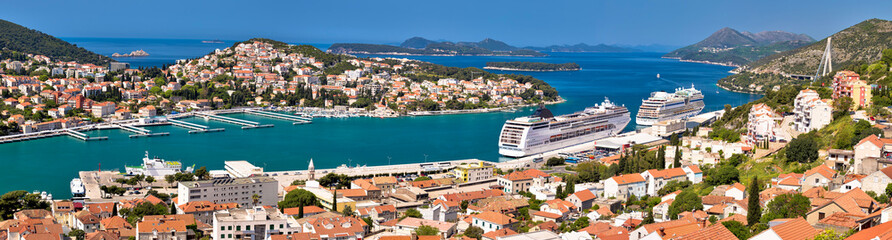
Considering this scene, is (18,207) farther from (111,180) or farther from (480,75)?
(480,75)

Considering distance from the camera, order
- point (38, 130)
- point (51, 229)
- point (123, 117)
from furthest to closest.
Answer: point (123, 117)
point (38, 130)
point (51, 229)

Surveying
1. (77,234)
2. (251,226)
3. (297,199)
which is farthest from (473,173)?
(77,234)

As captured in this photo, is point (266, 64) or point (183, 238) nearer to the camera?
point (183, 238)

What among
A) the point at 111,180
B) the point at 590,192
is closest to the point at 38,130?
the point at 111,180

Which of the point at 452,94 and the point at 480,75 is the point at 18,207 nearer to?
A: the point at 452,94

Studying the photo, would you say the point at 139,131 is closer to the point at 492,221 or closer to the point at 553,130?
the point at 553,130

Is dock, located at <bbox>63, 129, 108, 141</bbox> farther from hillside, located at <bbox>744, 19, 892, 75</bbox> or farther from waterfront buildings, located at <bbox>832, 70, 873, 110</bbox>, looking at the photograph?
hillside, located at <bbox>744, 19, 892, 75</bbox>

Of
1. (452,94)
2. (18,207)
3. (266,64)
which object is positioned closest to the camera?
(18,207)
